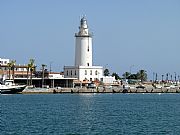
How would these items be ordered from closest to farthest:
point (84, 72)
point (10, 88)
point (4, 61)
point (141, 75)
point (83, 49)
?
point (10, 88)
point (83, 49)
point (84, 72)
point (4, 61)
point (141, 75)

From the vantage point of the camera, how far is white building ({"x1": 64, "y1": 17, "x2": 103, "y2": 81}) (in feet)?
463

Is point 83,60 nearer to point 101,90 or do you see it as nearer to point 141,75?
point 101,90

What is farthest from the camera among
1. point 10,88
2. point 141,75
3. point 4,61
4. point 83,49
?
point 141,75

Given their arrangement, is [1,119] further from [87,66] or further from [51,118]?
[87,66]

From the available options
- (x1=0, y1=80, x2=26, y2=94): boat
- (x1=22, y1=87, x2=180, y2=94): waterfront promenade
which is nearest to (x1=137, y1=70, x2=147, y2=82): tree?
(x1=22, y1=87, x2=180, y2=94): waterfront promenade

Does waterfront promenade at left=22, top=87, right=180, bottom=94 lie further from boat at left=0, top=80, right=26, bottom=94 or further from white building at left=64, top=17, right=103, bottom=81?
white building at left=64, top=17, right=103, bottom=81

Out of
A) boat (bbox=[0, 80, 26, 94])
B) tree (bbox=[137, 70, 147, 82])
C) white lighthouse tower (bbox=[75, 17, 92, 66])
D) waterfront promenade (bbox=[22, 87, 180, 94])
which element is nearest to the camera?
boat (bbox=[0, 80, 26, 94])

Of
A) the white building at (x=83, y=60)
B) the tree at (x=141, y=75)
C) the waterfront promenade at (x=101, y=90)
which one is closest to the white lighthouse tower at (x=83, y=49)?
the white building at (x=83, y=60)

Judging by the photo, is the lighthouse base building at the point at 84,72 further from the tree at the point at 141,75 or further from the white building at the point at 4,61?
the tree at the point at 141,75

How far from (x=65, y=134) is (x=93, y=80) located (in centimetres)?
10315

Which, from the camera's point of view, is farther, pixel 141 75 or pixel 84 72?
pixel 141 75

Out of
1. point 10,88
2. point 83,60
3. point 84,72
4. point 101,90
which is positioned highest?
point 83,60

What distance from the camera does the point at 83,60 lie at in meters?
141

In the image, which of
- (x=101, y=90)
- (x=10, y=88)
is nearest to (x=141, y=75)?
(x=101, y=90)
